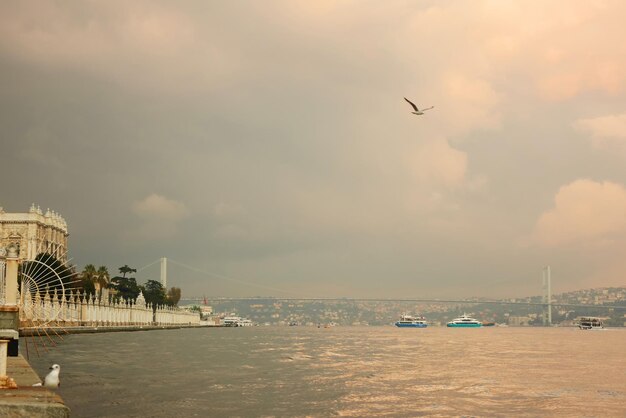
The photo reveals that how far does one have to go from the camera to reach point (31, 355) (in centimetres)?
3919

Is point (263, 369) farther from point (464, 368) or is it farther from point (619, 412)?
point (619, 412)

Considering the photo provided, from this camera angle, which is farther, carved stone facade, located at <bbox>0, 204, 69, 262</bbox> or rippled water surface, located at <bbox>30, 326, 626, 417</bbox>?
carved stone facade, located at <bbox>0, 204, 69, 262</bbox>

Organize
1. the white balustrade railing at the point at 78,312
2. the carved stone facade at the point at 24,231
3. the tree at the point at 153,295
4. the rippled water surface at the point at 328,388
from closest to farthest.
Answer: the rippled water surface at the point at 328,388 < the white balustrade railing at the point at 78,312 < the carved stone facade at the point at 24,231 < the tree at the point at 153,295

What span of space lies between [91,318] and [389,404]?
7663 cm

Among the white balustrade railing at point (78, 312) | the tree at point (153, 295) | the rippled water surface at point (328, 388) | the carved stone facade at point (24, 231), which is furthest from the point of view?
the tree at point (153, 295)

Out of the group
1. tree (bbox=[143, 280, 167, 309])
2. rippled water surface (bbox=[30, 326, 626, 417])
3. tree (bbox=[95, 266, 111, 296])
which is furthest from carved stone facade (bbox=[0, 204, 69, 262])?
rippled water surface (bbox=[30, 326, 626, 417])

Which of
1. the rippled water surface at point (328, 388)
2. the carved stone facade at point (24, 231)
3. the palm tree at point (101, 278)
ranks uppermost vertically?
the carved stone facade at point (24, 231)

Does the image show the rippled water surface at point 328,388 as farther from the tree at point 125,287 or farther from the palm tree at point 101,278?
the tree at point 125,287

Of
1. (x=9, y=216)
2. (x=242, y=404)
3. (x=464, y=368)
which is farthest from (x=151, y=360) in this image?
(x=9, y=216)

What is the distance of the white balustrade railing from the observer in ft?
188

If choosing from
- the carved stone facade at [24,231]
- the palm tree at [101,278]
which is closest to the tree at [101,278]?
the palm tree at [101,278]

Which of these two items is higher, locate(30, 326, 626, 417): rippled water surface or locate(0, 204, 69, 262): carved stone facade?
locate(0, 204, 69, 262): carved stone facade

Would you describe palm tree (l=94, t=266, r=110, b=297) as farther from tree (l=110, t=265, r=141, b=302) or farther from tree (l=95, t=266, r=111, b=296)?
tree (l=110, t=265, r=141, b=302)

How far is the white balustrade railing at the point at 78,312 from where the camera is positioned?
5741cm
